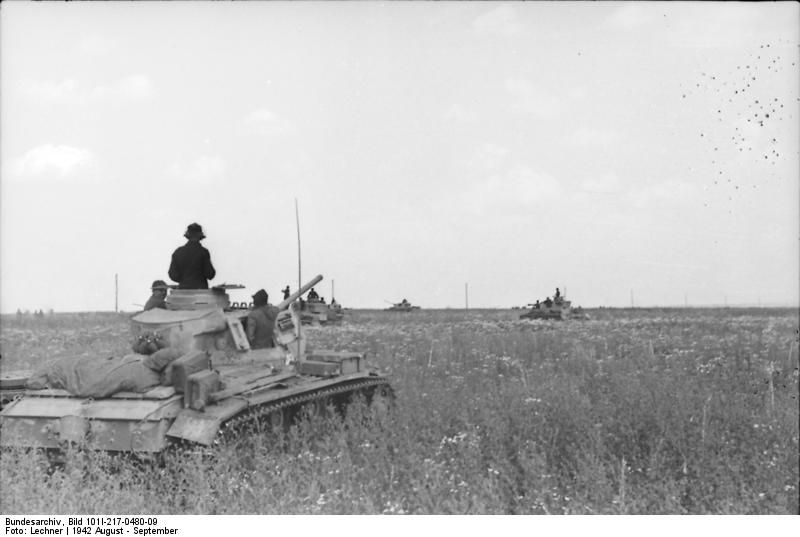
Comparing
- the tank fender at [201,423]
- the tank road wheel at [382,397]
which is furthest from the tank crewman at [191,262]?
the tank road wheel at [382,397]

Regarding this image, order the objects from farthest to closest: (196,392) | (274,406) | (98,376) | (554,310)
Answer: (554,310) < (274,406) < (98,376) < (196,392)

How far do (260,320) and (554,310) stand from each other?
27.7 m

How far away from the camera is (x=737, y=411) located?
867 cm

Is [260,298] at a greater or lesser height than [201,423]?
greater

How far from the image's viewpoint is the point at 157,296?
1079 centimetres

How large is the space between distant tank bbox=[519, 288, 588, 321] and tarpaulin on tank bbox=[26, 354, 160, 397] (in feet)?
97.3

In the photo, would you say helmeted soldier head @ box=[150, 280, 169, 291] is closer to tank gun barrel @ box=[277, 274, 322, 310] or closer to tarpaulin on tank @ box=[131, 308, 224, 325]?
tarpaulin on tank @ box=[131, 308, 224, 325]

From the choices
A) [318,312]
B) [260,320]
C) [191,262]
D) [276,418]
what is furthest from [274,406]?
[318,312]

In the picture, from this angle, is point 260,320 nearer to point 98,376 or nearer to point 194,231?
point 194,231

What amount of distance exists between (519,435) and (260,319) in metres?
3.97

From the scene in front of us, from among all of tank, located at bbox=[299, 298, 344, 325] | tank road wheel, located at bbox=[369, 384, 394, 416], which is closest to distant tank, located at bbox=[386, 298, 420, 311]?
tank, located at bbox=[299, 298, 344, 325]

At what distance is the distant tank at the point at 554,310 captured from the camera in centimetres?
3638
